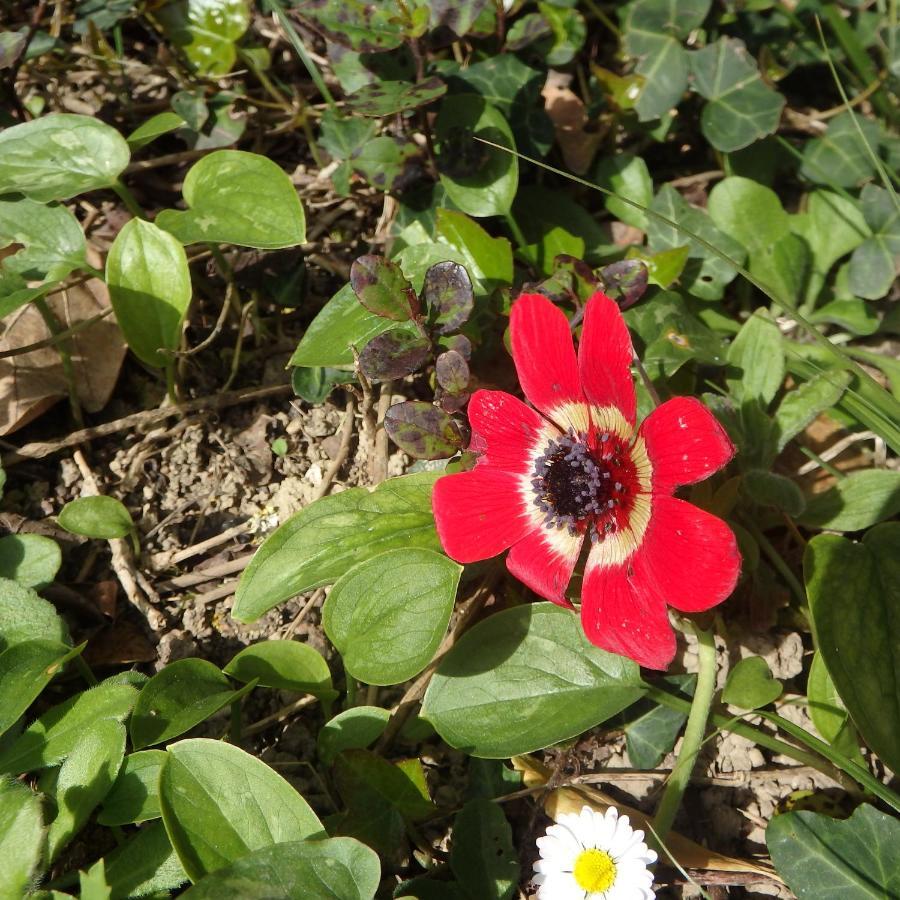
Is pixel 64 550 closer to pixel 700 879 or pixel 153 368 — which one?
pixel 153 368

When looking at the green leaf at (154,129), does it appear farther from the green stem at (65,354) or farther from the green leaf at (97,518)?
the green leaf at (97,518)

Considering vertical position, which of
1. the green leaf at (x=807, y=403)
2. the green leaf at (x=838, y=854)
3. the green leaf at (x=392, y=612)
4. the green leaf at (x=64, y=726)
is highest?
the green leaf at (x=807, y=403)

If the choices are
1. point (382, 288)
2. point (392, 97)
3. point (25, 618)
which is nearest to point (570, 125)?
point (392, 97)

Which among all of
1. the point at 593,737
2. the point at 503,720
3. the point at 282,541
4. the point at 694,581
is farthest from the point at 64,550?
the point at 694,581

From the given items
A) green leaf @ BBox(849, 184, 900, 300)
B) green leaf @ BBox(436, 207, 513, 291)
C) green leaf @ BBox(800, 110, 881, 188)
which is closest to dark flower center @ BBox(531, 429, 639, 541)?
green leaf @ BBox(436, 207, 513, 291)

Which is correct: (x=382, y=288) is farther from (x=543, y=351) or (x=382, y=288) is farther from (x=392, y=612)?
(x=392, y=612)

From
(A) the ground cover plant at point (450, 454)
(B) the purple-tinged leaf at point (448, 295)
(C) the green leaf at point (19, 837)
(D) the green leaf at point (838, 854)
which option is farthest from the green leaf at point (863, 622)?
(C) the green leaf at point (19, 837)

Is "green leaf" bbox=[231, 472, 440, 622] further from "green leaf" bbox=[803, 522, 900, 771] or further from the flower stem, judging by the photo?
"green leaf" bbox=[803, 522, 900, 771]
